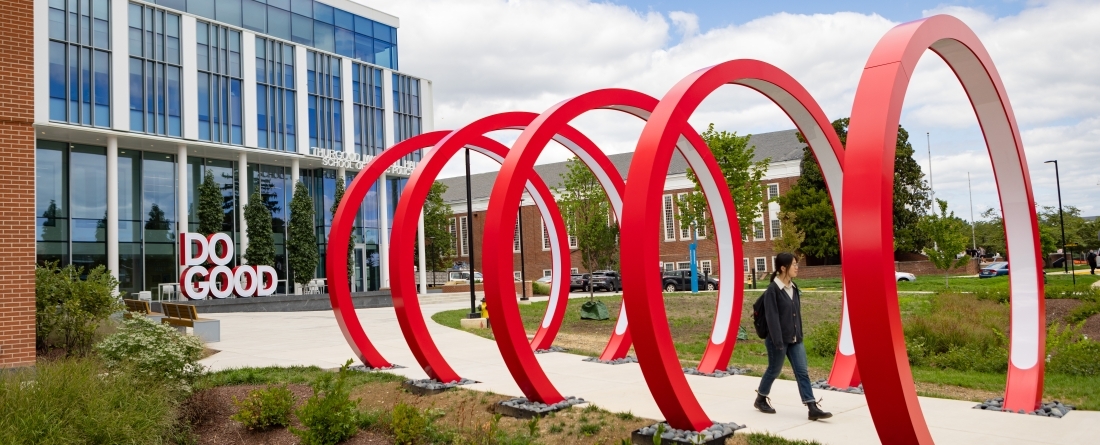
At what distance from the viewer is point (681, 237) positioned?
191 feet

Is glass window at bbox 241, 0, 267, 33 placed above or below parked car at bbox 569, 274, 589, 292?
above

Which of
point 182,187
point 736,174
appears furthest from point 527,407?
point 182,187

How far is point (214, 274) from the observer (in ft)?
101

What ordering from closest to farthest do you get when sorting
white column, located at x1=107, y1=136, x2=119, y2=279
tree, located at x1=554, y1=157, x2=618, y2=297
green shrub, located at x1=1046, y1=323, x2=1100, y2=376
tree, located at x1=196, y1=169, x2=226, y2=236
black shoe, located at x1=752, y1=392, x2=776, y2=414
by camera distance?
1. black shoe, located at x1=752, y1=392, x2=776, y2=414
2. green shrub, located at x1=1046, y1=323, x2=1100, y2=376
3. white column, located at x1=107, y1=136, x2=119, y2=279
4. tree, located at x1=196, y1=169, x2=226, y2=236
5. tree, located at x1=554, y1=157, x2=618, y2=297

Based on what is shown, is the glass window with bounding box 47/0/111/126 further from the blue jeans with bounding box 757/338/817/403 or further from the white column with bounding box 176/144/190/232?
the blue jeans with bounding box 757/338/817/403

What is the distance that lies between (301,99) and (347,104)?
2760mm

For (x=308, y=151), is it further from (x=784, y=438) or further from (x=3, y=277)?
(x=784, y=438)

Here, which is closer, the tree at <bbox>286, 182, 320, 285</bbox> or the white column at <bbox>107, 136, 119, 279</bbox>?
the white column at <bbox>107, 136, 119, 279</bbox>

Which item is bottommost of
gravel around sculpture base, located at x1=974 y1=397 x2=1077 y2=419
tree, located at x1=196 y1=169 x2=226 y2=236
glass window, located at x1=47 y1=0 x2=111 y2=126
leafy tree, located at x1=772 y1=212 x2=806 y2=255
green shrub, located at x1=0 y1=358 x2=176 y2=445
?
gravel around sculpture base, located at x1=974 y1=397 x2=1077 y2=419

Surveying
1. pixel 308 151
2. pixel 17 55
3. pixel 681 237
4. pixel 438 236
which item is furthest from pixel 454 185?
pixel 17 55

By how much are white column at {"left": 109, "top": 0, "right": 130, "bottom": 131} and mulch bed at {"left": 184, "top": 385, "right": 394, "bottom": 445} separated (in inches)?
1017

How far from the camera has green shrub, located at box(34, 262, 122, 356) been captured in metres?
13.0

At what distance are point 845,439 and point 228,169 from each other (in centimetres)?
3514

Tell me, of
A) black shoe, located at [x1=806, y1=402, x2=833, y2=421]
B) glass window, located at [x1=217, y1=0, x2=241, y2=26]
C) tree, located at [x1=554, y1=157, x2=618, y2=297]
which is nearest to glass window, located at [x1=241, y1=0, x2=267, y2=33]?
glass window, located at [x1=217, y1=0, x2=241, y2=26]
